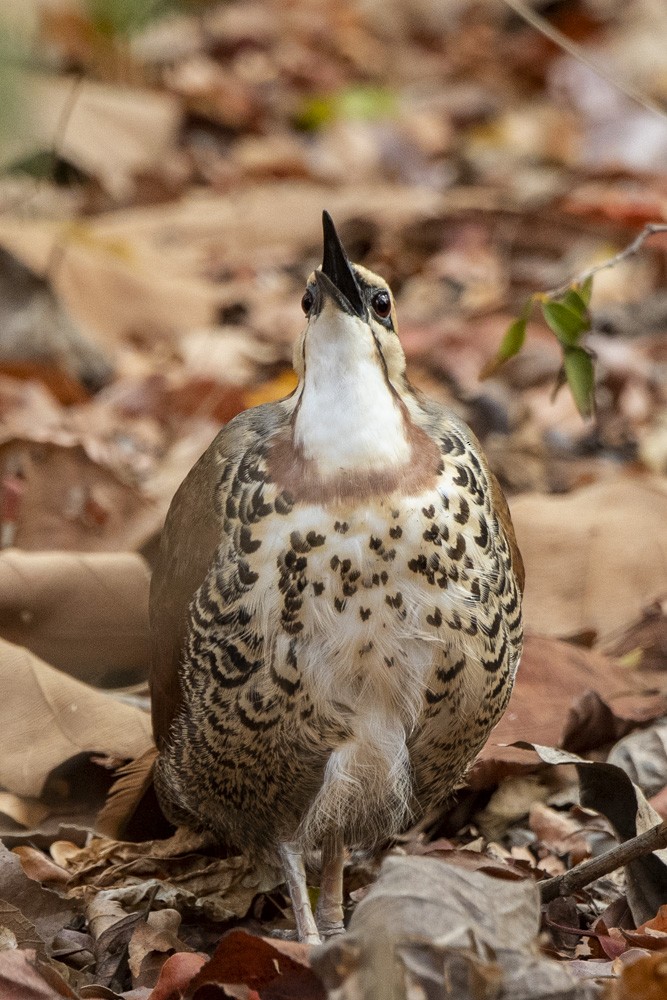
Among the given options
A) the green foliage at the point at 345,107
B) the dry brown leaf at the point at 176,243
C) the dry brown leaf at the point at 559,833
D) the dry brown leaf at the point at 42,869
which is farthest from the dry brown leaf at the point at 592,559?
the green foliage at the point at 345,107

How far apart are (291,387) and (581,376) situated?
2.61 metres

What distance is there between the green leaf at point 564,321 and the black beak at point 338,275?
0.78m

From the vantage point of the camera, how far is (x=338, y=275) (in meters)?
3.02

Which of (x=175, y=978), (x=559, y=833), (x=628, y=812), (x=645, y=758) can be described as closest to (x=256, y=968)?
(x=175, y=978)

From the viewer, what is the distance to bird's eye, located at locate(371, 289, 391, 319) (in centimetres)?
310

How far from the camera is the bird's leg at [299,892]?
11.1 feet

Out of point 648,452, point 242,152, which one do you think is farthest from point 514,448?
point 242,152

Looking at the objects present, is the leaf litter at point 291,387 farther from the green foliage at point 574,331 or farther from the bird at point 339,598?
the bird at point 339,598

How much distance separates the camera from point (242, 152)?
971cm

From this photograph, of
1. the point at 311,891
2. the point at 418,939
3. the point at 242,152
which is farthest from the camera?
the point at 242,152

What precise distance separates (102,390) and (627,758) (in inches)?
136

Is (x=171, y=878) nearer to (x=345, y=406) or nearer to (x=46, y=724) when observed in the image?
(x=46, y=724)

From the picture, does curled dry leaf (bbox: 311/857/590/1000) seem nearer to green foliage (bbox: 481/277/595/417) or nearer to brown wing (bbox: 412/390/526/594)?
brown wing (bbox: 412/390/526/594)

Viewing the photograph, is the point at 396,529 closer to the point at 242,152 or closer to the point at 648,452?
the point at 648,452
